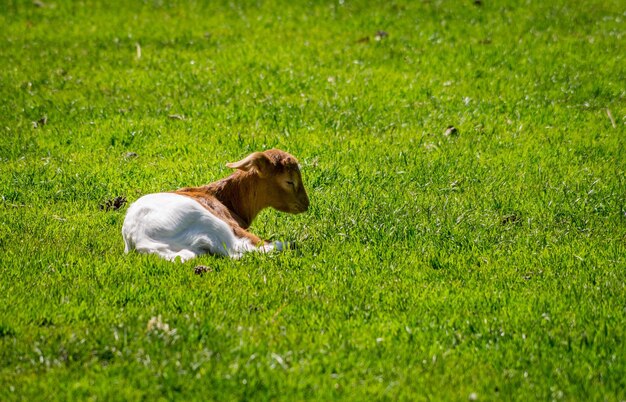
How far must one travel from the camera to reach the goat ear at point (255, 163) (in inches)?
347

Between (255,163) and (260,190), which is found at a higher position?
(255,163)

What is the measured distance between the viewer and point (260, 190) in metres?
9.24

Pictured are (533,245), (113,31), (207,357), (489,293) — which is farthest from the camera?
(113,31)

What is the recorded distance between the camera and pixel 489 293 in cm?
761

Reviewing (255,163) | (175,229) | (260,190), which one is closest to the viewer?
(175,229)

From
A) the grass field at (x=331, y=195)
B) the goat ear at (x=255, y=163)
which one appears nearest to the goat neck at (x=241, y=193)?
the goat ear at (x=255, y=163)

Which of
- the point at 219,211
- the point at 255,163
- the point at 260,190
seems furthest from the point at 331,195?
the point at 219,211

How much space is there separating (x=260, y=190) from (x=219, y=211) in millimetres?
555

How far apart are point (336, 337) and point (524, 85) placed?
369 inches

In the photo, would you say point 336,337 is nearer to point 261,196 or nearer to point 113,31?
point 261,196

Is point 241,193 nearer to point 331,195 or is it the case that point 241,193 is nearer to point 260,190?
point 260,190

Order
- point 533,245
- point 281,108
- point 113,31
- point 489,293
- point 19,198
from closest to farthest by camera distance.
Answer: point 489,293 < point 533,245 < point 19,198 < point 281,108 < point 113,31

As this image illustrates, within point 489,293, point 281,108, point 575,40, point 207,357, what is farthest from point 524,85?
point 207,357

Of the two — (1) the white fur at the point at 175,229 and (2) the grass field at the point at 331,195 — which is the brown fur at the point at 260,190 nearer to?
(2) the grass field at the point at 331,195
